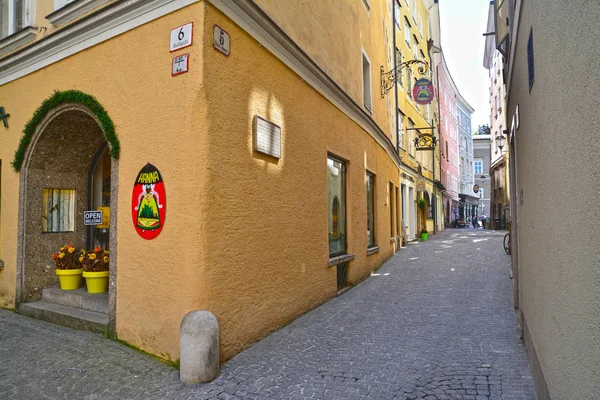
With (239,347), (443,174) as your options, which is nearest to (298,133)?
(239,347)

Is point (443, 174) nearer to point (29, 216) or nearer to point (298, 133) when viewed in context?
point (298, 133)

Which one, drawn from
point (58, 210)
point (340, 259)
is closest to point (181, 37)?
point (58, 210)

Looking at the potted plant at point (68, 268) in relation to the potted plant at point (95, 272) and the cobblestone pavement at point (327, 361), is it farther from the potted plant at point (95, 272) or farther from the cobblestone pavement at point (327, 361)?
the cobblestone pavement at point (327, 361)

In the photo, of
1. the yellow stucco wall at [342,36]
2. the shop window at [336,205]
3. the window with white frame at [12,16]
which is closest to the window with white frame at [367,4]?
the yellow stucco wall at [342,36]

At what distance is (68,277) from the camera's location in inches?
242

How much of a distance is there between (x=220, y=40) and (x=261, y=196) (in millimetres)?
1878

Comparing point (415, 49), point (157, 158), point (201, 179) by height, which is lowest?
point (201, 179)

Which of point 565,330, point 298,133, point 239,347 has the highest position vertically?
point 298,133

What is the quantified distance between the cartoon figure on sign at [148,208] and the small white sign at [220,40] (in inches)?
65.9

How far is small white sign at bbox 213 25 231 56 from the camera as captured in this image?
436 cm

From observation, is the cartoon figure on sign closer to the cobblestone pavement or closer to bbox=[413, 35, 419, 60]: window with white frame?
the cobblestone pavement

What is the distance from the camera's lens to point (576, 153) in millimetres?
1902

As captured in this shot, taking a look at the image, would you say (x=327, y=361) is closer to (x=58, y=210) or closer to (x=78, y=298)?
(x=78, y=298)

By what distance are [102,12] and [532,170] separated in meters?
5.04
